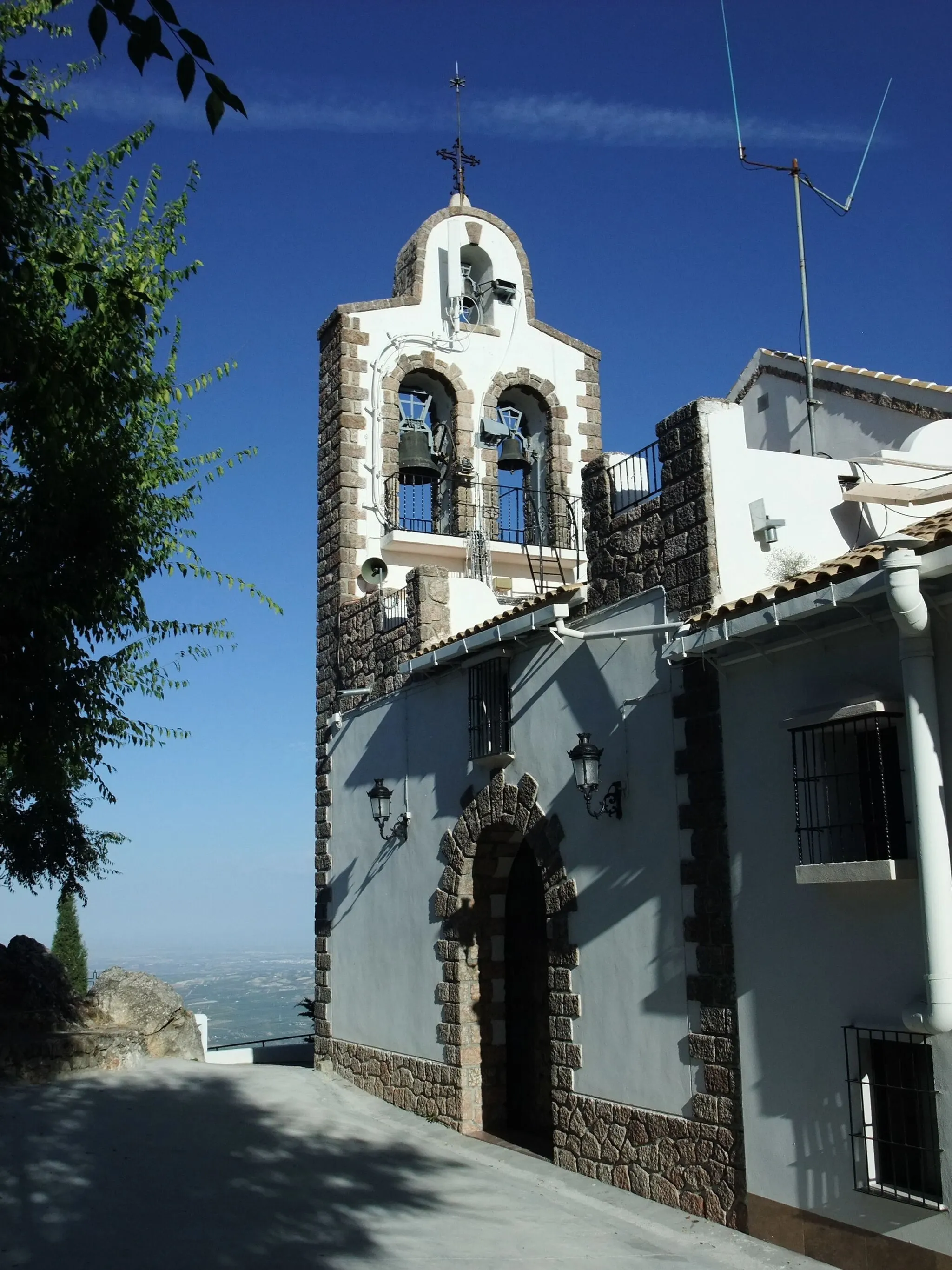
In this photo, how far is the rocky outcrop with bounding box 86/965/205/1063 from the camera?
1691cm

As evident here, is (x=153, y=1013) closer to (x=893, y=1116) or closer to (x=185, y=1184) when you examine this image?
(x=185, y=1184)

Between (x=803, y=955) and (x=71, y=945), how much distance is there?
2047 centimetres

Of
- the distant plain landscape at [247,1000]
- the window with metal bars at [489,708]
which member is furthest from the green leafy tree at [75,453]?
the distant plain landscape at [247,1000]

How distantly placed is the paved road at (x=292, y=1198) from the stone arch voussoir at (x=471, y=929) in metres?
0.78

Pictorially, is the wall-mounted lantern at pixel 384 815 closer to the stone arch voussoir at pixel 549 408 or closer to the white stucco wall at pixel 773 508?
the stone arch voussoir at pixel 549 408

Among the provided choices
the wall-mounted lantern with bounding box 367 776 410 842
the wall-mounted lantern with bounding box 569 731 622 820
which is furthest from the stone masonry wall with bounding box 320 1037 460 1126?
the wall-mounted lantern with bounding box 569 731 622 820

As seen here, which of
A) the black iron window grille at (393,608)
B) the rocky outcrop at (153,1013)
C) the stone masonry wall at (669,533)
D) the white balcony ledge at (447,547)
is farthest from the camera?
the rocky outcrop at (153,1013)

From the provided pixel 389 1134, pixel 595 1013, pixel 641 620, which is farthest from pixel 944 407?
pixel 389 1134

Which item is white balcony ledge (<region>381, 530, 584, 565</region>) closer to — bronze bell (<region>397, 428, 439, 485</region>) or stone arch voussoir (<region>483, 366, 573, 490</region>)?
bronze bell (<region>397, 428, 439, 485</region>)

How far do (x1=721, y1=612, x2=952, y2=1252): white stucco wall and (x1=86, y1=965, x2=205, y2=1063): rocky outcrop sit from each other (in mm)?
10534

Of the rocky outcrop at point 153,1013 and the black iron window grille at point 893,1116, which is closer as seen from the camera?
the black iron window grille at point 893,1116

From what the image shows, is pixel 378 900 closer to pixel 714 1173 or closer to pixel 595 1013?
pixel 595 1013

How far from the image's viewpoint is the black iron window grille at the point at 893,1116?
7.28 m

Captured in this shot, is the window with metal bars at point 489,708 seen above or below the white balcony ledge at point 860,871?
above
